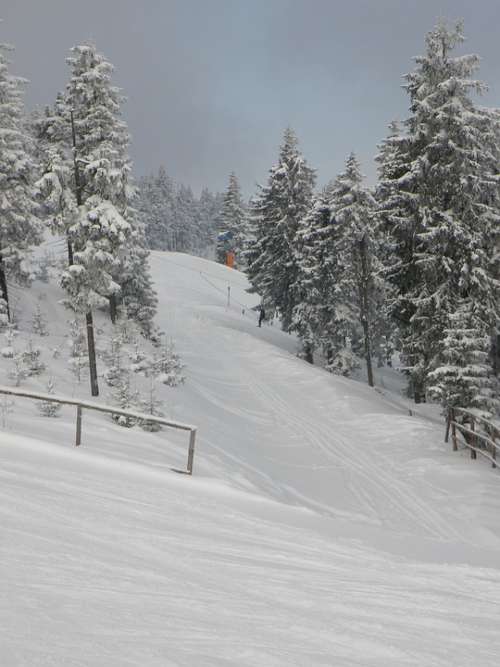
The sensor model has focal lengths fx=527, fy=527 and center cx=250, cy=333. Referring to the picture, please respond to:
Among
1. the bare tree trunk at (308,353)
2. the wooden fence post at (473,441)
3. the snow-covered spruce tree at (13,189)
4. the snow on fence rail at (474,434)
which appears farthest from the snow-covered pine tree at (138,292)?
the wooden fence post at (473,441)

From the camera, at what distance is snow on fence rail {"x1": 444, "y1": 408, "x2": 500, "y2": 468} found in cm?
1698

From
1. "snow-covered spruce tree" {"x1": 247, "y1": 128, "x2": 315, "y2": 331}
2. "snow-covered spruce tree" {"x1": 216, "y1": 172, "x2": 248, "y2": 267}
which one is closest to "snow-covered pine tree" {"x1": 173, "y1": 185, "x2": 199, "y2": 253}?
"snow-covered spruce tree" {"x1": 216, "y1": 172, "x2": 248, "y2": 267}

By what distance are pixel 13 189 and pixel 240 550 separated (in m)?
25.0

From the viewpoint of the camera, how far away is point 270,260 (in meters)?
41.0

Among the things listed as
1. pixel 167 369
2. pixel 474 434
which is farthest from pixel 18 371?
pixel 474 434

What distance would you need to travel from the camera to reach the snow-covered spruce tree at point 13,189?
2606cm

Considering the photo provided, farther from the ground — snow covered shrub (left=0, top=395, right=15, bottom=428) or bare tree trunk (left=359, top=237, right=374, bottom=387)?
bare tree trunk (left=359, top=237, right=374, bottom=387)

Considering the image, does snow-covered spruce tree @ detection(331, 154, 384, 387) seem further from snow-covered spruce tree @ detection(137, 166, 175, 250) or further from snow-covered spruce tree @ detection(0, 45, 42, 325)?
snow-covered spruce tree @ detection(137, 166, 175, 250)

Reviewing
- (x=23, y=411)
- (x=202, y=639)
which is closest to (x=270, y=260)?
(x=23, y=411)

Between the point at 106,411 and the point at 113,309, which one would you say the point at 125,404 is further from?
the point at 113,309

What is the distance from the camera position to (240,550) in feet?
23.0

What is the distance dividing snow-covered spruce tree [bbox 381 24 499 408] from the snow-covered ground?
508 centimetres

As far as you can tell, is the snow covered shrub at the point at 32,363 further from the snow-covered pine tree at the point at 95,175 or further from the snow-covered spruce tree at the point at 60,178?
the snow-covered spruce tree at the point at 60,178

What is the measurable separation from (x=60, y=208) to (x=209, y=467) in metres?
12.2
